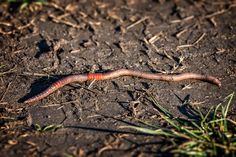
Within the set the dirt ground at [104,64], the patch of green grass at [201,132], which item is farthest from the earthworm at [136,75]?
the patch of green grass at [201,132]

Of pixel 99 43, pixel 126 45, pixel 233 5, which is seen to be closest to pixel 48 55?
pixel 99 43

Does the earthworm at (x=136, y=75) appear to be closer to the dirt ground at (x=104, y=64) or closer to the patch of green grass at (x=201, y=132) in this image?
the dirt ground at (x=104, y=64)

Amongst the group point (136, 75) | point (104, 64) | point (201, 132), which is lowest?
point (201, 132)

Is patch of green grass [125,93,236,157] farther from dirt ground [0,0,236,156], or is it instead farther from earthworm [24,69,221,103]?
earthworm [24,69,221,103]

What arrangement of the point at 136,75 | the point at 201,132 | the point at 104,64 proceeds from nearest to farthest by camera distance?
the point at 201,132
the point at 136,75
the point at 104,64

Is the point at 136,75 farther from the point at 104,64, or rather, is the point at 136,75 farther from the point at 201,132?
the point at 201,132

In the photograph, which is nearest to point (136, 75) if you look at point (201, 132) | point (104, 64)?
point (104, 64)

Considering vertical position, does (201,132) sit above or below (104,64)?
below

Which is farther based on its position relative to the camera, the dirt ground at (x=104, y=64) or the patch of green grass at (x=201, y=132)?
the dirt ground at (x=104, y=64)
